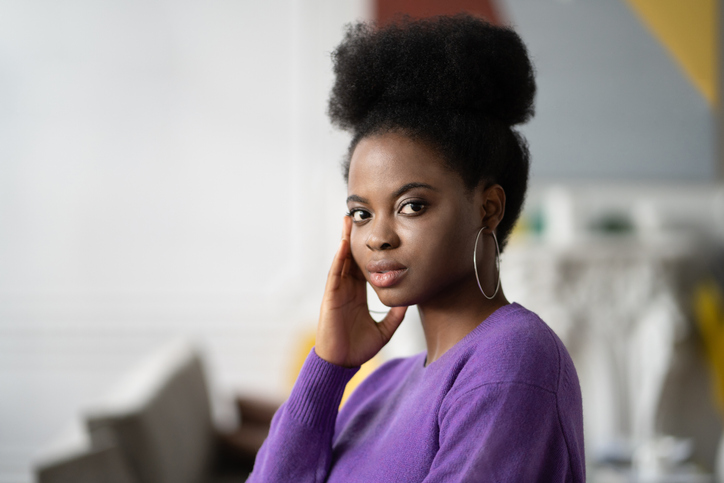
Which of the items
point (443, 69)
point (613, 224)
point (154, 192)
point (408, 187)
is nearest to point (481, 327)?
point (408, 187)

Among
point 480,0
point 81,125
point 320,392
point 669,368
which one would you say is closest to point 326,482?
point 320,392

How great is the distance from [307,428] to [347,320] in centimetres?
15

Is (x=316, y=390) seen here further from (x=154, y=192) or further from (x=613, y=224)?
(x=154, y=192)

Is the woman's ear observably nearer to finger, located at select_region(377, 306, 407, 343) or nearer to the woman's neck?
the woman's neck

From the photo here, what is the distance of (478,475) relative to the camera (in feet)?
1.82

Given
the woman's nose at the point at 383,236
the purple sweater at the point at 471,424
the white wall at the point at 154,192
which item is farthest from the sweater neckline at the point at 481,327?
the white wall at the point at 154,192

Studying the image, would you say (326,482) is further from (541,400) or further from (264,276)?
(264,276)

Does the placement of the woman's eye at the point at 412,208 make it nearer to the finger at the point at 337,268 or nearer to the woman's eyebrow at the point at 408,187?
the woman's eyebrow at the point at 408,187

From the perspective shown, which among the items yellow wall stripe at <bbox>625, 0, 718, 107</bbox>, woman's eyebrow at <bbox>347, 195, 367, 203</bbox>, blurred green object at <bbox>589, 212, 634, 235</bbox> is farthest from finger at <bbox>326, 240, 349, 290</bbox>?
yellow wall stripe at <bbox>625, 0, 718, 107</bbox>

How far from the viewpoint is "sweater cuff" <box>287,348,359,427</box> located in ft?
2.75

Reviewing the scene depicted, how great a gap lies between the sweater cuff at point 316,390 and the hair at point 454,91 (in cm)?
29

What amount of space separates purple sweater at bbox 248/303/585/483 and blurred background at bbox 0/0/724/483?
2.50 m

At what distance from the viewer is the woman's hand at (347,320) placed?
0.84 m

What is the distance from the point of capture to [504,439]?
0.57 m
